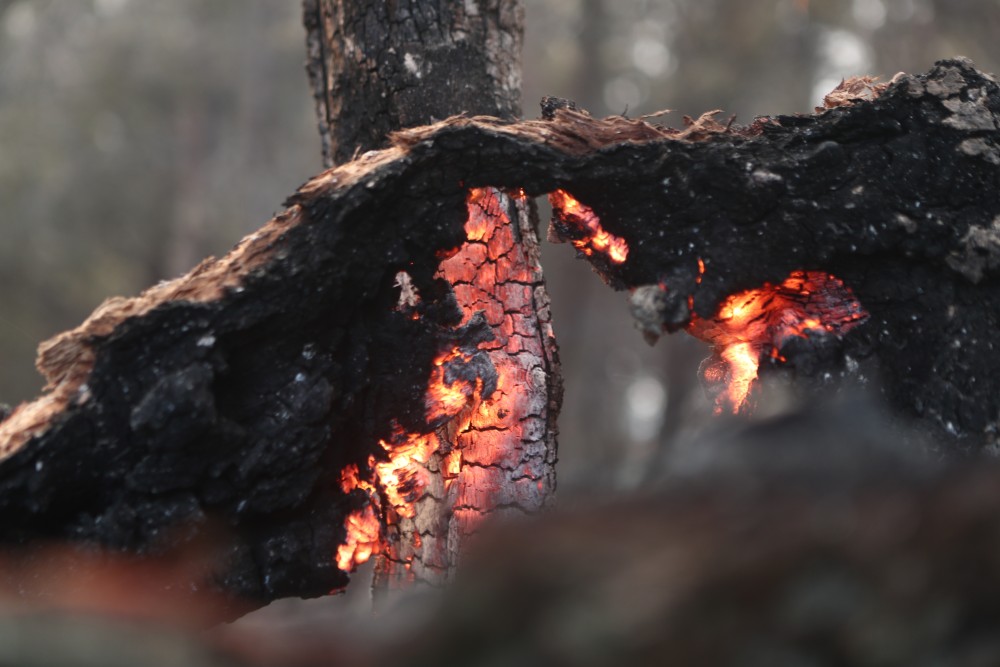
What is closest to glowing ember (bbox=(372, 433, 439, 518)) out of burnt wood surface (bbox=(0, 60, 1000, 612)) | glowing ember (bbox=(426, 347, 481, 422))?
glowing ember (bbox=(426, 347, 481, 422))

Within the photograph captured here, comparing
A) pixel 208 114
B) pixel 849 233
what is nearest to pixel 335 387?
pixel 849 233

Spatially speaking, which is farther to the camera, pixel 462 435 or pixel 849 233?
pixel 462 435

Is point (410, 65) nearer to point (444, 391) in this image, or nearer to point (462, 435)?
point (444, 391)

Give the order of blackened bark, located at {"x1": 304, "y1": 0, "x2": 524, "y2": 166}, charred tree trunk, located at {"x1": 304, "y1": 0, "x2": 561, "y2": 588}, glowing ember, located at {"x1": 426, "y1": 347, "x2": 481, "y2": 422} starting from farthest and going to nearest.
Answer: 1. blackened bark, located at {"x1": 304, "y1": 0, "x2": 524, "y2": 166}
2. charred tree trunk, located at {"x1": 304, "y1": 0, "x2": 561, "y2": 588}
3. glowing ember, located at {"x1": 426, "y1": 347, "x2": 481, "y2": 422}

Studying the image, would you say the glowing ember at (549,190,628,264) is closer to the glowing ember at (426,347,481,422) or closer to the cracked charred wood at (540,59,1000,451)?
the cracked charred wood at (540,59,1000,451)

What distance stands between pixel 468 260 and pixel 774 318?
45.0 inches

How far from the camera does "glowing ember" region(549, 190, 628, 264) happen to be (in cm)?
266

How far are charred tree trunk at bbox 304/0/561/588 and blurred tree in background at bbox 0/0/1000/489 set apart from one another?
7400 millimetres

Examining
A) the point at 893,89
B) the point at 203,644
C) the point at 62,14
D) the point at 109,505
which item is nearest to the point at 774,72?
the point at 893,89

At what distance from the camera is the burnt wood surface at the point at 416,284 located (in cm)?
230

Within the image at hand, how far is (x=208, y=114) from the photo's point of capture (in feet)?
45.2

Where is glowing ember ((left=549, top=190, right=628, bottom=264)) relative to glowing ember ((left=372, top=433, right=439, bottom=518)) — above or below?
above

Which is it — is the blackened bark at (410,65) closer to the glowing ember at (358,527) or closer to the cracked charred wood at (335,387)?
the cracked charred wood at (335,387)

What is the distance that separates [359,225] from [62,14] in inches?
455
